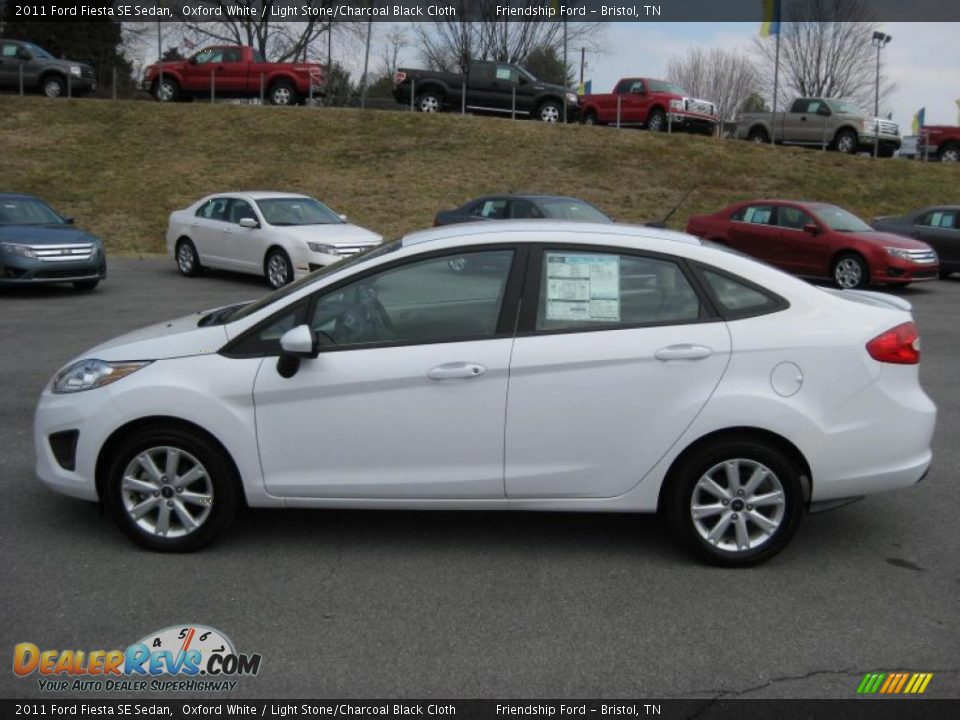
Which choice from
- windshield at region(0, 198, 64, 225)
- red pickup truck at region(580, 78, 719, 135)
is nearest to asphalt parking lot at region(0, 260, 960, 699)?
windshield at region(0, 198, 64, 225)

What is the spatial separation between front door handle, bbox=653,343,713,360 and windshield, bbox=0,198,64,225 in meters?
13.7

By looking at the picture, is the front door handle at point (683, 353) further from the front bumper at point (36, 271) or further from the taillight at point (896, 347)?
the front bumper at point (36, 271)

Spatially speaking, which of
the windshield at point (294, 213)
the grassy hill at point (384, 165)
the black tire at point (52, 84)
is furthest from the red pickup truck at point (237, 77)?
the windshield at point (294, 213)

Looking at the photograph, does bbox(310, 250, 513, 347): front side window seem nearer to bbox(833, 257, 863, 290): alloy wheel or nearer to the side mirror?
the side mirror

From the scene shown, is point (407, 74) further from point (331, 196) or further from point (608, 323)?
point (608, 323)

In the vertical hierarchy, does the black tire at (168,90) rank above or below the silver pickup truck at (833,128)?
above

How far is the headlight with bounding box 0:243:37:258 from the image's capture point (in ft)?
48.4

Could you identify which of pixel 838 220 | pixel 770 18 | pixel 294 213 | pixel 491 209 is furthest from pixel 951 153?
pixel 294 213

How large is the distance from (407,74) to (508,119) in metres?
3.75

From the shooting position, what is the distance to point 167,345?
496 cm

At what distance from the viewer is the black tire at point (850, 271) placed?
56.0ft

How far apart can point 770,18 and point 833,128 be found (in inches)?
282

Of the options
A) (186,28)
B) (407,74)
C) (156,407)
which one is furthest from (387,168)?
(186,28)

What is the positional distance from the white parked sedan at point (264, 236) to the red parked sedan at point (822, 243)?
6616 millimetres
